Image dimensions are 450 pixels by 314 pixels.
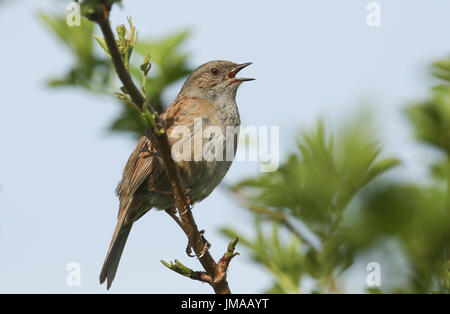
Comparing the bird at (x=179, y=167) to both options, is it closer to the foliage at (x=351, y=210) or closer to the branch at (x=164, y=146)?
the branch at (x=164, y=146)

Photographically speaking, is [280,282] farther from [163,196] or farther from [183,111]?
[183,111]

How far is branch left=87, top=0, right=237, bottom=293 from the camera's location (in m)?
1.67

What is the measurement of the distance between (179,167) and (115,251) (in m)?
1.08

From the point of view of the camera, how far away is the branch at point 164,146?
167 cm

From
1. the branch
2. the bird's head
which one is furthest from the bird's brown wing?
the branch

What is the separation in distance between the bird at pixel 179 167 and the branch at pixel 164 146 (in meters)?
1.20

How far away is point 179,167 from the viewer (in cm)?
450

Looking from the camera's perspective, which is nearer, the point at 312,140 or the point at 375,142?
the point at 375,142

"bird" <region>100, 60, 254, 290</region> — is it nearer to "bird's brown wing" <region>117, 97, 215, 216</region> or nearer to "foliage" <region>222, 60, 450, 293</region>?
"bird's brown wing" <region>117, 97, 215, 216</region>

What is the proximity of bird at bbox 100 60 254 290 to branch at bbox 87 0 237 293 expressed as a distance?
3.94ft

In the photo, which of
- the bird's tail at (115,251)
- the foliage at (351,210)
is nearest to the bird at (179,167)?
the bird's tail at (115,251)
